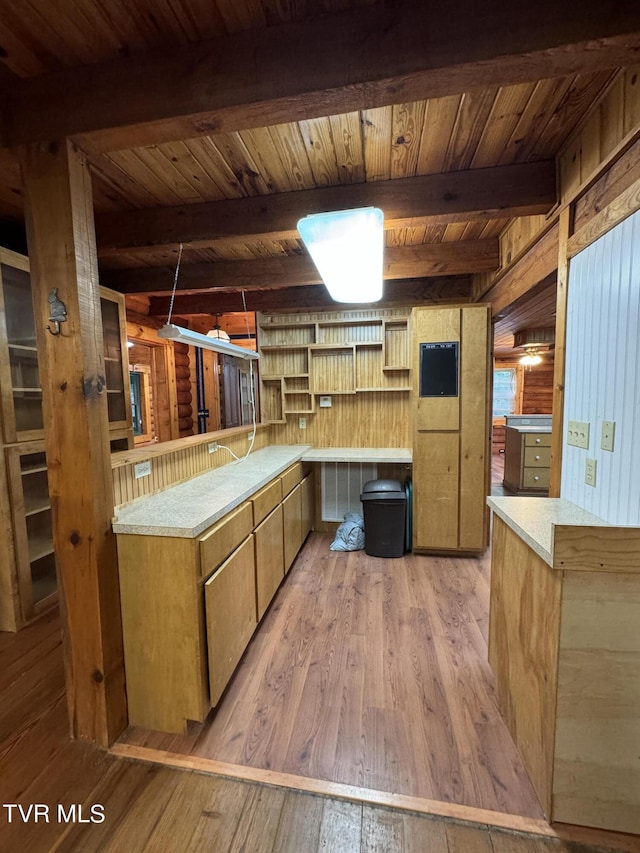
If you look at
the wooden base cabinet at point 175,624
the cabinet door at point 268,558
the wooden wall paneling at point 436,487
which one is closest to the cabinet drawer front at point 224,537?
the wooden base cabinet at point 175,624

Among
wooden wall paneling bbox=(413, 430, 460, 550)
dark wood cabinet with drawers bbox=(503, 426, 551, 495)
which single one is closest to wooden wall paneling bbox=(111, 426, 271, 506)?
wooden wall paneling bbox=(413, 430, 460, 550)

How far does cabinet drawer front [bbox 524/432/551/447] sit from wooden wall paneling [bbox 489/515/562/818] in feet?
12.0

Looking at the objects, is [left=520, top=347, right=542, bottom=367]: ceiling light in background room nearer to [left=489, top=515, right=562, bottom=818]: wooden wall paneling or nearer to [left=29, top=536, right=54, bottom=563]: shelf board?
[left=489, top=515, right=562, bottom=818]: wooden wall paneling

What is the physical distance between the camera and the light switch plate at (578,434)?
1465mm

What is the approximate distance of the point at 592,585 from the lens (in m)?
1.10

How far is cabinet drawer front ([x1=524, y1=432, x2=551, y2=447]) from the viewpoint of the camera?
4.76 m

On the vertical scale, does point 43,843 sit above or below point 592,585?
below

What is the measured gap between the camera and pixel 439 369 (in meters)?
2.99

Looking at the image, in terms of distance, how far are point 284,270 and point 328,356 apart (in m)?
1.06

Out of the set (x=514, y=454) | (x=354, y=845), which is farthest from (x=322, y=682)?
(x=514, y=454)

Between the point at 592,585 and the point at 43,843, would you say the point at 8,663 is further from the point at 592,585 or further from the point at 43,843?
the point at 592,585

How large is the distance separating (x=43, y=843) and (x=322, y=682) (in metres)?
1.10

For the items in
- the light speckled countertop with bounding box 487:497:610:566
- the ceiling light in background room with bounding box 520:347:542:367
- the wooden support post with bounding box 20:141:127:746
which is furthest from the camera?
the ceiling light in background room with bounding box 520:347:542:367

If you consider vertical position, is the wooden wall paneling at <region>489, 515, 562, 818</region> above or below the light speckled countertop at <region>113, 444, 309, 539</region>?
below
